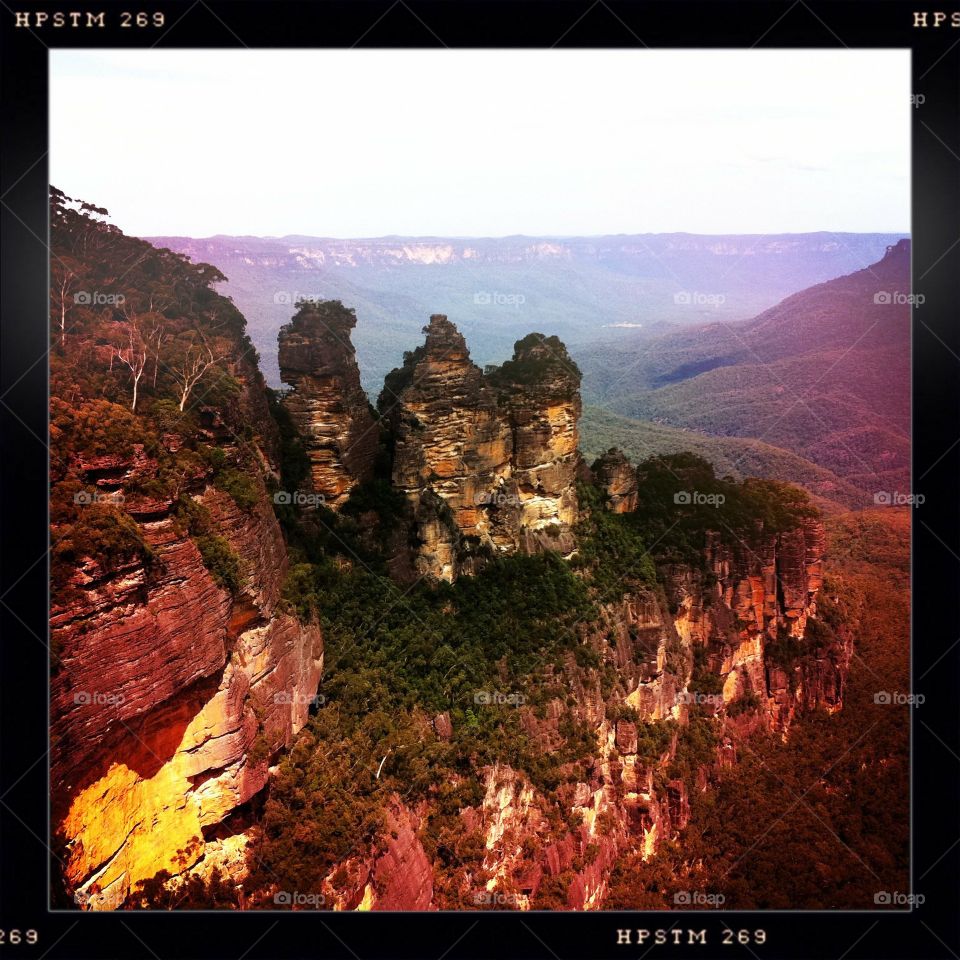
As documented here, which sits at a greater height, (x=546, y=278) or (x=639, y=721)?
(x=546, y=278)

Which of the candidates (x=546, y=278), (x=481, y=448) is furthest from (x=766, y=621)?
(x=546, y=278)

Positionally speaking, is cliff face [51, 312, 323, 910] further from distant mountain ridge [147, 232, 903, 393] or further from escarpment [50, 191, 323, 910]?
distant mountain ridge [147, 232, 903, 393]

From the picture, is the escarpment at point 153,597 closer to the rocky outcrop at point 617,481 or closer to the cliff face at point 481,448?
the cliff face at point 481,448

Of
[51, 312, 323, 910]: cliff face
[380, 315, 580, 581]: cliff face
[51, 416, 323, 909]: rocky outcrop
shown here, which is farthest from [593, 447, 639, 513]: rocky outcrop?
[51, 416, 323, 909]: rocky outcrop
